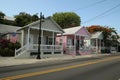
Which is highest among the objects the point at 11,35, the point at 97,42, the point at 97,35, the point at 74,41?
the point at 97,35

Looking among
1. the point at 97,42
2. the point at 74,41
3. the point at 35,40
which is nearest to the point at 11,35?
the point at 35,40

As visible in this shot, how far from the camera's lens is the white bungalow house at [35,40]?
2711cm

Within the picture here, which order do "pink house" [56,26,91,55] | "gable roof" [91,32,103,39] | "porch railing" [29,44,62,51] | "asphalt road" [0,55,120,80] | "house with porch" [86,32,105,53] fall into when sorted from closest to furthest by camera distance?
1. "asphalt road" [0,55,120,80]
2. "porch railing" [29,44,62,51]
3. "pink house" [56,26,91,55]
4. "house with porch" [86,32,105,53]
5. "gable roof" [91,32,103,39]

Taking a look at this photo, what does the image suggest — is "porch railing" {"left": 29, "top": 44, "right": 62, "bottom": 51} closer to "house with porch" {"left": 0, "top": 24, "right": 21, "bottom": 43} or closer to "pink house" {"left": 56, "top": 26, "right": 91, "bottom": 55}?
"pink house" {"left": 56, "top": 26, "right": 91, "bottom": 55}

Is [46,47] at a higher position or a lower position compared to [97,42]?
lower

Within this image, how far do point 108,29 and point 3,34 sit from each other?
2517 centimetres

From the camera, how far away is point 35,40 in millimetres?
33344

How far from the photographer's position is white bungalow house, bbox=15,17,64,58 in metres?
27.1

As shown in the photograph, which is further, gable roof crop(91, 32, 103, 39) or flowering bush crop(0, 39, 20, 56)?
gable roof crop(91, 32, 103, 39)

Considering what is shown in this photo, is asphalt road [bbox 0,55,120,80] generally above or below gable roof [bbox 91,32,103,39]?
below

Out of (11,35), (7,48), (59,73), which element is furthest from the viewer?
(11,35)

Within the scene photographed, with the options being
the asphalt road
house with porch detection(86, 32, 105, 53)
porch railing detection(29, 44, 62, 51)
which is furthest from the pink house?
the asphalt road

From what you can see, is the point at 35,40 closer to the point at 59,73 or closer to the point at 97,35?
the point at 97,35

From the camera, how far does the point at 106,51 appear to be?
46.6 meters
